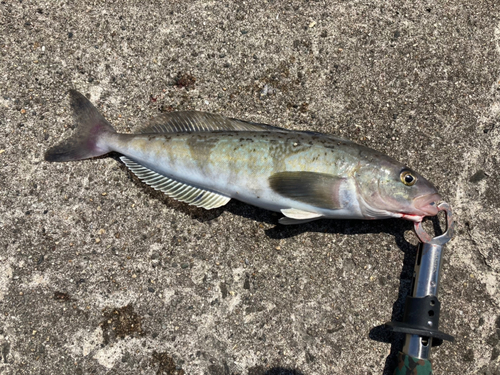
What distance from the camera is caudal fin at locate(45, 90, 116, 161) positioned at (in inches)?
126

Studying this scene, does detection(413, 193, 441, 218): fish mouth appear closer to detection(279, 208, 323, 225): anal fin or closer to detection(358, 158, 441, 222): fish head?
detection(358, 158, 441, 222): fish head

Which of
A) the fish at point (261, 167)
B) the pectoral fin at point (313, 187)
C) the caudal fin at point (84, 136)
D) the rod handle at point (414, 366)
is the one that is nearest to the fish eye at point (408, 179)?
the fish at point (261, 167)

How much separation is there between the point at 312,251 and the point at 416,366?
1168 mm

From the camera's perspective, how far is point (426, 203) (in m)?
2.84

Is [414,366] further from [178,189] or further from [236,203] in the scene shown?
[178,189]

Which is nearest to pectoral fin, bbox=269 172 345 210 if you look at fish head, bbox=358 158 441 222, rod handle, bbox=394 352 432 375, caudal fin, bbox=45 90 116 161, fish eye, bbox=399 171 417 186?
fish head, bbox=358 158 441 222

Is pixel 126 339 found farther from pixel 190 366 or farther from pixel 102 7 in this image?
pixel 102 7

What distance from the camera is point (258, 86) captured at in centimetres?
341

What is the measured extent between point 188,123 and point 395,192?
1.86m

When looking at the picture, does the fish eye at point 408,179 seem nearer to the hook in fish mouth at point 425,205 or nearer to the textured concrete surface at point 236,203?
the hook in fish mouth at point 425,205

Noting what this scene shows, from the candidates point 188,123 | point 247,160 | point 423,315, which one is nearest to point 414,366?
point 423,315

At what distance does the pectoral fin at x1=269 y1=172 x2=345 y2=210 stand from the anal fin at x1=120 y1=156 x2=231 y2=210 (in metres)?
0.58

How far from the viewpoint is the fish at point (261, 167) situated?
2.83 metres

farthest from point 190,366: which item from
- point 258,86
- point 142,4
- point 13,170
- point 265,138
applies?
point 142,4
